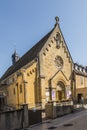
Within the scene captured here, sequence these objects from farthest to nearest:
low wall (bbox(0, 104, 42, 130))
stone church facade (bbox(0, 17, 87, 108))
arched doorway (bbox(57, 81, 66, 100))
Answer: arched doorway (bbox(57, 81, 66, 100)), stone church facade (bbox(0, 17, 87, 108)), low wall (bbox(0, 104, 42, 130))

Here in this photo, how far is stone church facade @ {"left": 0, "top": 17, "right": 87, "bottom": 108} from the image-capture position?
30859 millimetres

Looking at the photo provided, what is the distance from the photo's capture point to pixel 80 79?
39750 millimetres

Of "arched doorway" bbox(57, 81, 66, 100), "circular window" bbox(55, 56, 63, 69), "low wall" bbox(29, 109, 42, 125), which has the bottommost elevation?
"low wall" bbox(29, 109, 42, 125)

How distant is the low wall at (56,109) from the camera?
25.3 meters

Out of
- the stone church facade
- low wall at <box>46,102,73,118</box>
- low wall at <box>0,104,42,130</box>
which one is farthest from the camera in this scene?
the stone church facade

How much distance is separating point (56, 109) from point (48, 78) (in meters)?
7.92

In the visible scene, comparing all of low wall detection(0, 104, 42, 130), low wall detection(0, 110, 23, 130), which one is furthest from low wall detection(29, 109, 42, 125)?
low wall detection(0, 110, 23, 130)

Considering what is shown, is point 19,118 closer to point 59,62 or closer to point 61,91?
point 61,91

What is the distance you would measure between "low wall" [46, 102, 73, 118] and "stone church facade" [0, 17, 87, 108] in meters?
3.10

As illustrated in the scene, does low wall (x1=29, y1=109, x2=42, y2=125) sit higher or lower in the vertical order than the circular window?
lower

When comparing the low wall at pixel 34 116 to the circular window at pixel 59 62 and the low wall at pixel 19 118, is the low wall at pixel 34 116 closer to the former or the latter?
the low wall at pixel 19 118

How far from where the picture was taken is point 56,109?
25.9 m

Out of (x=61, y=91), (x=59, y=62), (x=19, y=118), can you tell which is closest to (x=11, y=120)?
(x=19, y=118)

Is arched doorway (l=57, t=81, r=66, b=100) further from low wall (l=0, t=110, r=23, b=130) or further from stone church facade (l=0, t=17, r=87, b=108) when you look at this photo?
low wall (l=0, t=110, r=23, b=130)
